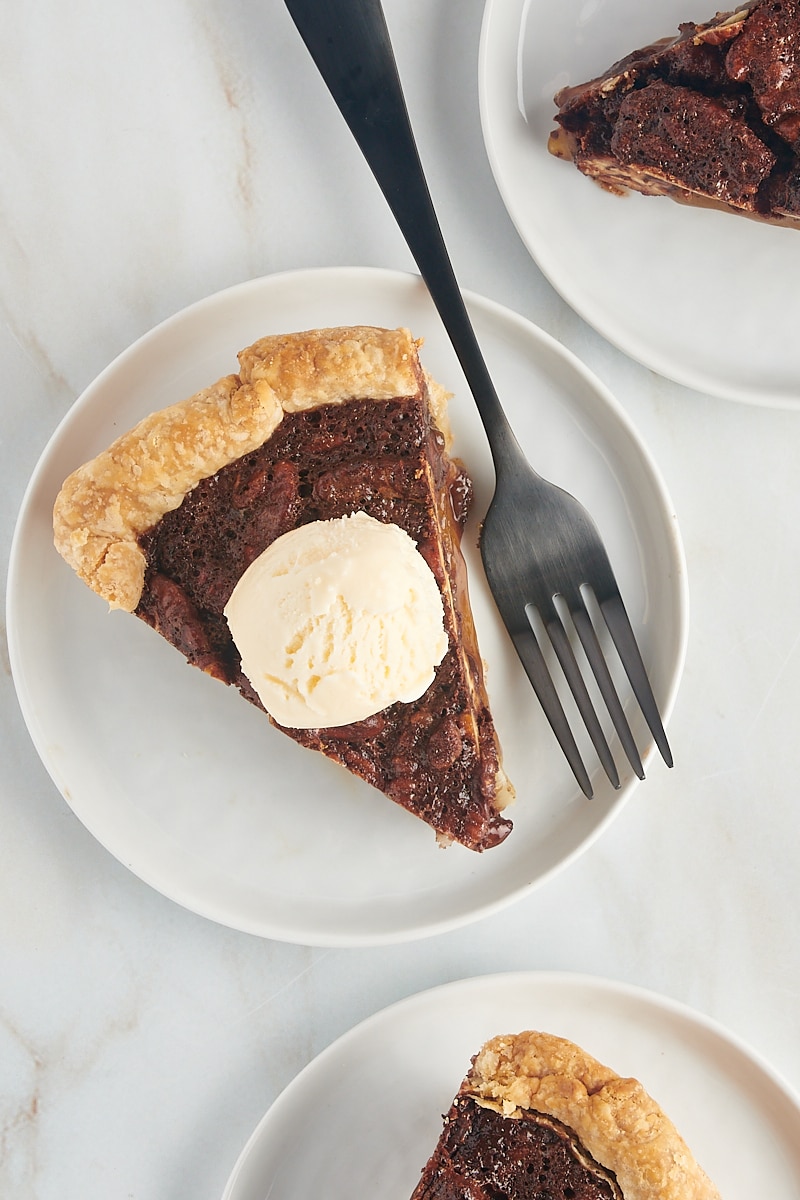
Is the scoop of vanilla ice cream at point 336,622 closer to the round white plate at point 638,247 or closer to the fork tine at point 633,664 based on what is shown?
the fork tine at point 633,664

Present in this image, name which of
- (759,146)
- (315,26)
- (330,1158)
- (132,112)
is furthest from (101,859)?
(759,146)

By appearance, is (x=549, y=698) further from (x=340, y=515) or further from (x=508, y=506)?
(x=340, y=515)

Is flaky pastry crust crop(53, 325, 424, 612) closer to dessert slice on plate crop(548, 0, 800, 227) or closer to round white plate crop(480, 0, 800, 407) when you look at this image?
round white plate crop(480, 0, 800, 407)

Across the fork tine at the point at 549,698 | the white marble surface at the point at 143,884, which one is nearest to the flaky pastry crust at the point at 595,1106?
the white marble surface at the point at 143,884

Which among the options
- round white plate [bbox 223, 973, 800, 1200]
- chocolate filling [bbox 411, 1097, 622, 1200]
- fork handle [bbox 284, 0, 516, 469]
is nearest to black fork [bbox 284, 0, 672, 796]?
fork handle [bbox 284, 0, 516, 469]

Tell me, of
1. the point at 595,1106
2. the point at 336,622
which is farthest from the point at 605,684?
the point at 595,1106
